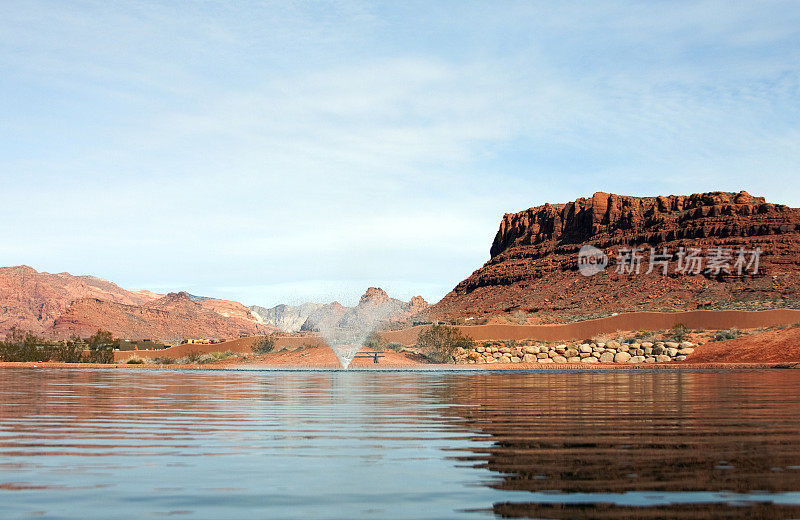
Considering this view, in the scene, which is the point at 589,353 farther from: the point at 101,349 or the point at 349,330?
the point at 101,349

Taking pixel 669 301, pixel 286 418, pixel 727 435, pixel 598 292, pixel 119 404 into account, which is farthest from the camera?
pixel 598 292

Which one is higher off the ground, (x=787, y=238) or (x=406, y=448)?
(x=787, y=238)

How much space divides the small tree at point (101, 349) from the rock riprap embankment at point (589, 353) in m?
23.9

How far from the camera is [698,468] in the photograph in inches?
266

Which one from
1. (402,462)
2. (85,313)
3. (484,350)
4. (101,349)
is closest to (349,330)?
(484,350)

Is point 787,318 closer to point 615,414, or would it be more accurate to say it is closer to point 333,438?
point 615,414

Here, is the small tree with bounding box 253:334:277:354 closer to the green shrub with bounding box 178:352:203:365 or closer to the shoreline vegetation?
the shoreline vegetation

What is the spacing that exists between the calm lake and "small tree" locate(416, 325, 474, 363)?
127 feet

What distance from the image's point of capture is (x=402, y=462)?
24.2 ft

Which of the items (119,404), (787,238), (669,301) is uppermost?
(787,238)

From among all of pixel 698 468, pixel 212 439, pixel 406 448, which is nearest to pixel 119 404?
pixel 212 439

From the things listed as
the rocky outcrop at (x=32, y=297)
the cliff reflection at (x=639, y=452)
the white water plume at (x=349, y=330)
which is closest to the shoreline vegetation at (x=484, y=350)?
the white water plume at (x=349, y=330)

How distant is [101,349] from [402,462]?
5428cm

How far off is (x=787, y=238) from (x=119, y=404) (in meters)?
97.4
